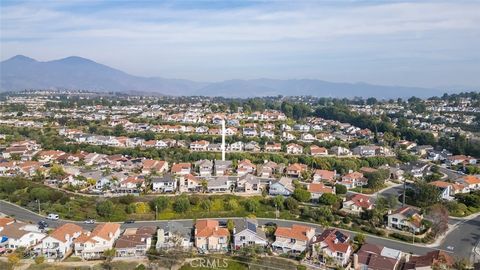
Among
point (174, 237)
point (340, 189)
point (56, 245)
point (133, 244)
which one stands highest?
point (340, 189)

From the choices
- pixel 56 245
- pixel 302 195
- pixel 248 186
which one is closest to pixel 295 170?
pixel 248 186

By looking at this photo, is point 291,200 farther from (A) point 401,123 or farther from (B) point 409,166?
(A) point 401,123

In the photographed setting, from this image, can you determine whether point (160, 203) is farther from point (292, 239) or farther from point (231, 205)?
point (292, 239)

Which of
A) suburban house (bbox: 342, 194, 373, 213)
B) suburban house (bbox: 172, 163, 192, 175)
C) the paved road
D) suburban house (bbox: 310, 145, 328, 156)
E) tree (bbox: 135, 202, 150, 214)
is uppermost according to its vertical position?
suburban house (bbox: 310, 145, 328, 156)

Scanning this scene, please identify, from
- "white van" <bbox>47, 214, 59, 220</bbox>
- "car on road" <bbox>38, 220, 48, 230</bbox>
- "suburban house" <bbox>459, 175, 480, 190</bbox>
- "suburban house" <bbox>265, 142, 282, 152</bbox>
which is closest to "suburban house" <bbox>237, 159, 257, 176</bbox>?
"suburban house" <bbox>265, 142, 282, 152</bbox>

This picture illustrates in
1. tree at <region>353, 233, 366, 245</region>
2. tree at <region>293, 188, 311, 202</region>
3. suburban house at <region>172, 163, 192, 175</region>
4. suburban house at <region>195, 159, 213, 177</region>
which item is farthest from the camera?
suburban house at <region>195, 159, 213, 177</region>

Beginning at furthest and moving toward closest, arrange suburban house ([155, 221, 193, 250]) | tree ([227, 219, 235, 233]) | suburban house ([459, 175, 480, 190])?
suburban house ([459, 175, 480, 190]) → tree ([227, 219, 235, 233]) → suburban house ([155, 221, 193, 250])

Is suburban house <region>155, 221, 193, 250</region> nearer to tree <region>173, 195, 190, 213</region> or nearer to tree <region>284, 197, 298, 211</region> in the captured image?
tree <region>173, 195, 190, 213</region>
